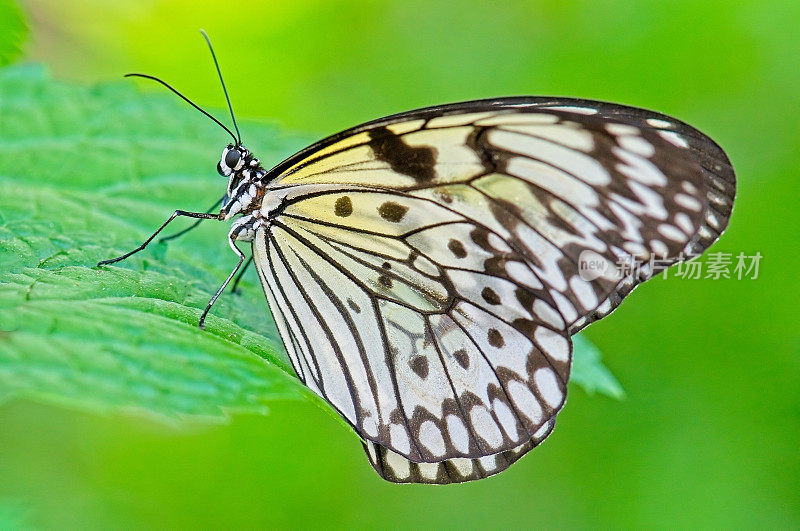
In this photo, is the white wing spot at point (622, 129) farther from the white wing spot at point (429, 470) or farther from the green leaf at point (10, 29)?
the green leaf at point (10, 29)

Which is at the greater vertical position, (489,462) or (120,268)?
(120,268)

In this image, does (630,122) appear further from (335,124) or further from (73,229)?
(335,124)

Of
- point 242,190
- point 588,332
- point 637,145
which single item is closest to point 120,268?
point 242,190

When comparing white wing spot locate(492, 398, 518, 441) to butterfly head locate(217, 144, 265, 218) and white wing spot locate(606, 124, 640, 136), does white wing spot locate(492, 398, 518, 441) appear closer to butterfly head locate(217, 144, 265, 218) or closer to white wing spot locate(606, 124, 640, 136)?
white wing spot locate(606, 124, 640, 136)

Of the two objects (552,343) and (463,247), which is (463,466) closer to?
(552,343)

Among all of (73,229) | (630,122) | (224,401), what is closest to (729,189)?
(630,122)

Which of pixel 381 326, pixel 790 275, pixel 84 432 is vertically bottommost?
pixel 381 326
